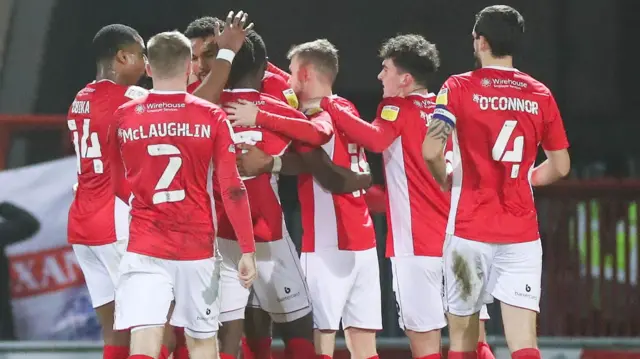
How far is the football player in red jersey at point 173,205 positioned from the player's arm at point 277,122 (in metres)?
0.29

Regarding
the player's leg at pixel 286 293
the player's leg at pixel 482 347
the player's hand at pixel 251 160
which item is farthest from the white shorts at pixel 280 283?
the player's leg at pixel 482 347

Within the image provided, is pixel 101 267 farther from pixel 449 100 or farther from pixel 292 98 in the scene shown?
pixel 449 100

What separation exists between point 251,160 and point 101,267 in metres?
0.85

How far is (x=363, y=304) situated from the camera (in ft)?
14.0

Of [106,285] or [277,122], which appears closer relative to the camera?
[277,122]

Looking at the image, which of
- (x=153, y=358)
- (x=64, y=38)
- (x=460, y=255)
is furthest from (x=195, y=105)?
(x=64, y=38)

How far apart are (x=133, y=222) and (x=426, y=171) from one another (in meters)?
1.20

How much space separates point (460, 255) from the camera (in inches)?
156

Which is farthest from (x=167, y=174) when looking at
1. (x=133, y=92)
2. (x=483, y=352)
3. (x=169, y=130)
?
(x=483, y=352)

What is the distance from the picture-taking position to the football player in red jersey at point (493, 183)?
3898 mm

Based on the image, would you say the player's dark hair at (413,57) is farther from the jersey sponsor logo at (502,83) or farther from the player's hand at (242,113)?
the player's hand at (242,113)

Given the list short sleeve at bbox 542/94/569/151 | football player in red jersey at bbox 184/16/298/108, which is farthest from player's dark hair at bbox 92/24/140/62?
short sleeve at bbox 542/94/569/151

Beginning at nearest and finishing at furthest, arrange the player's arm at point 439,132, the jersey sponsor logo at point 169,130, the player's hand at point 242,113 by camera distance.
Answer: the jersey sponsor logo at point 169,130
the player's arm at point 439,132
the player's hand at point 242,113

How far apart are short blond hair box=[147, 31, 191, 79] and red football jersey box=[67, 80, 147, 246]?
60 cm
